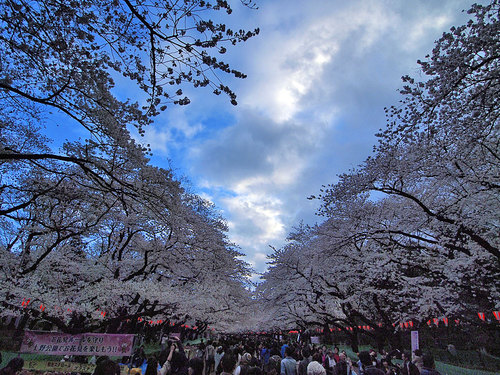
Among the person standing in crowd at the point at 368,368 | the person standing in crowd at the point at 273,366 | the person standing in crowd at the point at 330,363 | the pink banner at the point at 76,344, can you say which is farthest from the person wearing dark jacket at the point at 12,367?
the person standing in crowd at the point at 330,363

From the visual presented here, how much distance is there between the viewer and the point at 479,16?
4.99 metres

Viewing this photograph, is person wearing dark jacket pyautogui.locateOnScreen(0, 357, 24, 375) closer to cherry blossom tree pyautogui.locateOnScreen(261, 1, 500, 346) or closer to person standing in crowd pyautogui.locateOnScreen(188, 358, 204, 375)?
person standing in crowd pyautogui.locateOnScreen(188, 358, 204, 375)

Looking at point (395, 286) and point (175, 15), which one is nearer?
point (175, 15)

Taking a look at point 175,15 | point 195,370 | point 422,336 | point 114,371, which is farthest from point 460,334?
point 175,15

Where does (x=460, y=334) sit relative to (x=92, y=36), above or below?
below

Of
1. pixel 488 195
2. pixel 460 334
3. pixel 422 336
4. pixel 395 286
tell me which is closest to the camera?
pixel 488 195

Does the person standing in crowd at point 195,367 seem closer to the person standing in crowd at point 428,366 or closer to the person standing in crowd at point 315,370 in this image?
the person standing in crowd at point 315,370

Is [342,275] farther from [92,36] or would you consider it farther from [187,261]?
[92,36]

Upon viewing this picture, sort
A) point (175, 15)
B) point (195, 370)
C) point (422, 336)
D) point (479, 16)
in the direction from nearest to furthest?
point (175, 15), point (479, 16), point (195, 370), point (422, 336)

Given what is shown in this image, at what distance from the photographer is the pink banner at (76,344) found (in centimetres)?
699

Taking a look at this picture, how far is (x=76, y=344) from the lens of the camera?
7.28 metres

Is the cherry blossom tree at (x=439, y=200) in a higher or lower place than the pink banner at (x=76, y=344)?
higher

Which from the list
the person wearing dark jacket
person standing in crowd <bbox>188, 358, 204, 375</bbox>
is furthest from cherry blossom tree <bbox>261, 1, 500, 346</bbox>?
the person wearing dark jacket

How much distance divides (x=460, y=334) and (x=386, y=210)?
12.6 m
